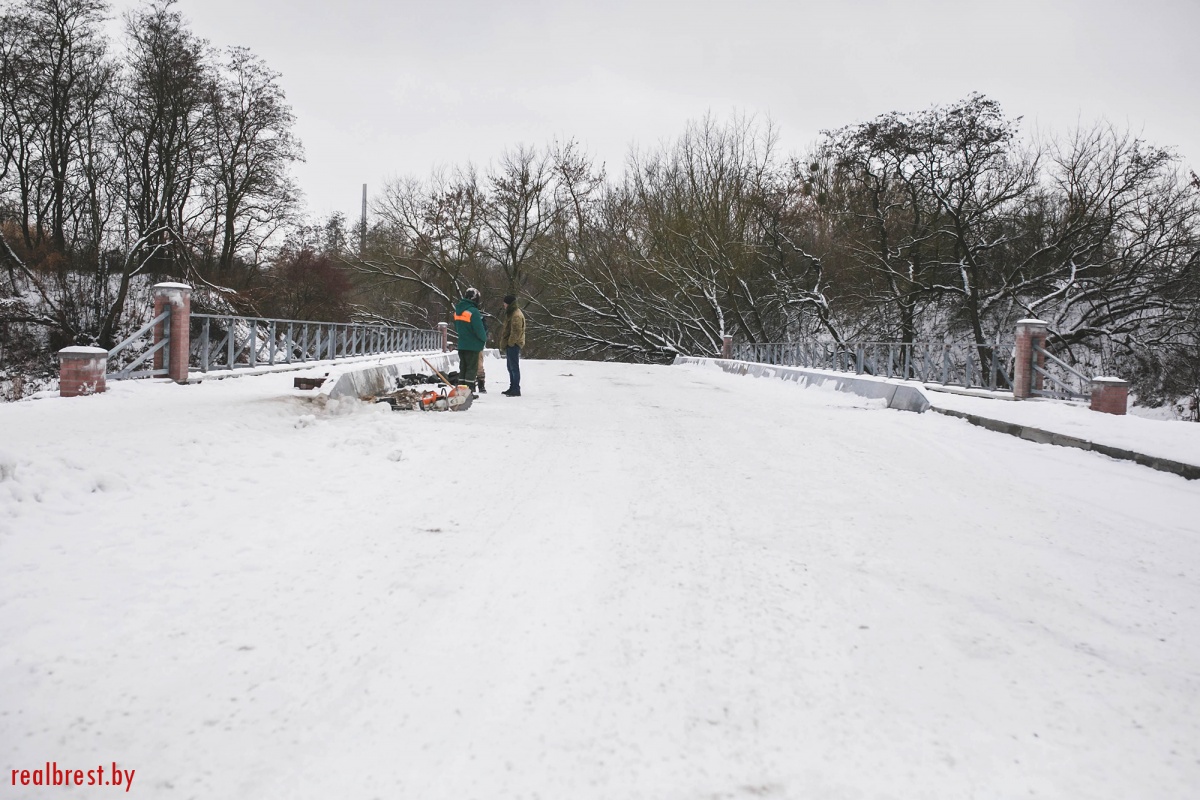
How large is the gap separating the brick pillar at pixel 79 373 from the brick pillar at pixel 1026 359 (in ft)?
47.2

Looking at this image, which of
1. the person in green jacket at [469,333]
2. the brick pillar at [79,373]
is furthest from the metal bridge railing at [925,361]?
the brick pillar at [79,373]

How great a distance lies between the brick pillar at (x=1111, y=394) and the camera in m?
9.80

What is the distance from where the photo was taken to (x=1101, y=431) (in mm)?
7859

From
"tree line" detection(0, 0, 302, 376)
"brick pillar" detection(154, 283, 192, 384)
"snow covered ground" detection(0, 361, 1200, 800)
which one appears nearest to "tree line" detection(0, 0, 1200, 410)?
"tree line" detection(0, 0, 302, 376)

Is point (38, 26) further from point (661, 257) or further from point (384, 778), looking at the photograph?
point (384, 778)

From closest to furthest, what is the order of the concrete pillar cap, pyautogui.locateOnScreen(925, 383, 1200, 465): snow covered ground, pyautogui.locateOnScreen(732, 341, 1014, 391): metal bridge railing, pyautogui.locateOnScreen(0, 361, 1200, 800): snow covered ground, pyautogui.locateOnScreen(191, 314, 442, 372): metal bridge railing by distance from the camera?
pyautogui.locateOnScreen(0, 361, 1200, 800): snow covered ground < pyautogui.locateOnScreen(925, 383, 1200, 465): snow covered ground < the concrete pillar cap < pyautogui.locateOnScreen(191, 314, 442, 372): metal bridge railing < pyautogui.locateOnScreen(732, 341, 1014, 391): metal bridge railing

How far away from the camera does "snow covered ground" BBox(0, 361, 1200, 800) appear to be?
1.93m

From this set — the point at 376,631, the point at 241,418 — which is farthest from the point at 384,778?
the point at 241,418

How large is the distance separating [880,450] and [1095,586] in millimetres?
3801

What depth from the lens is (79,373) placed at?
853cm

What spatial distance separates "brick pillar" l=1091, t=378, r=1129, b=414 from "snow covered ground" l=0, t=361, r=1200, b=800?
484cm

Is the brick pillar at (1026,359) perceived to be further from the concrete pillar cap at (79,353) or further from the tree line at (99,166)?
the tree line at (99,166)

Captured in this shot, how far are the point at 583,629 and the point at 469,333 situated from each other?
8.51 metres

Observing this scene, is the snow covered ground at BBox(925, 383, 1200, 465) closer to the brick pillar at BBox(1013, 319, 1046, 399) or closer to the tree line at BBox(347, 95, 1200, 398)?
the brick pillar at BBox(1013, 319, 1046, 399)
